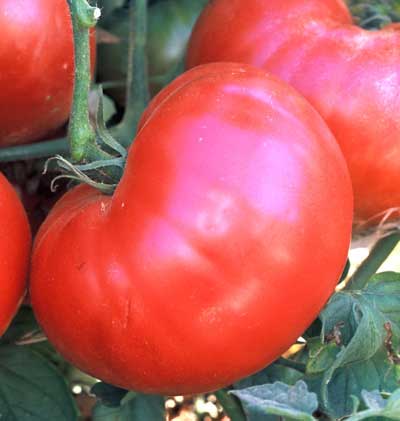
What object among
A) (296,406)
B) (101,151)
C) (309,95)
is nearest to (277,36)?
(309,95)

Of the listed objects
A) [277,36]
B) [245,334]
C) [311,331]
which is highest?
[277,36]

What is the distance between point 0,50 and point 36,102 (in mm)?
88

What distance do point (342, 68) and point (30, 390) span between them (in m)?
0.48

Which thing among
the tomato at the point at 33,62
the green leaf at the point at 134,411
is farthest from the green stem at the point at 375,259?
the tomato at the point at 33,62

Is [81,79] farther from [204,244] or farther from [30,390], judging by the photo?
[30,390]

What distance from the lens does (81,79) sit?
638 mm

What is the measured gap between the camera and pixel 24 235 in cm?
70

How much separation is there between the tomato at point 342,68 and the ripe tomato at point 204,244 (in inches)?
4.1

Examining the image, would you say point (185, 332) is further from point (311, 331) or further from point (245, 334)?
point (311, 331)

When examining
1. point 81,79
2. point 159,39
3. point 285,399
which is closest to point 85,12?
point 81,79

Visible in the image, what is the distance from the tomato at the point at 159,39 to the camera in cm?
118

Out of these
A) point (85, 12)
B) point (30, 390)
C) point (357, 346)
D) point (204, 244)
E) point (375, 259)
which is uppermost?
point (85, 12)

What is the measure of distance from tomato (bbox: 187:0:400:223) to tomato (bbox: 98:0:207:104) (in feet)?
1.12

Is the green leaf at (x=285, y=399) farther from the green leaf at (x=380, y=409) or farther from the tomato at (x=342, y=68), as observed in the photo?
the tomato at (x=342, y=68)
